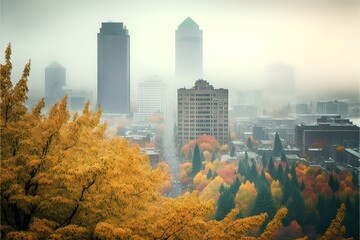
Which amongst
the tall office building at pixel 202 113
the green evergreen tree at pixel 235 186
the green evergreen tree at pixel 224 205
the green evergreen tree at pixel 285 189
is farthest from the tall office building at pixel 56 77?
the green evergreen tree at pixel 224 205

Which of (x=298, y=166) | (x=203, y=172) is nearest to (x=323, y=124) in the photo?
(x=298, y=166)

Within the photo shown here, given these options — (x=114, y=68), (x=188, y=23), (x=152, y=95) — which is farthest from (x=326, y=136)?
(x=152, y=95)

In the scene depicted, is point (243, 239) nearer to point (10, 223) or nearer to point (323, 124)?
point (10, 223)

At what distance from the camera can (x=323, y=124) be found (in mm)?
19531

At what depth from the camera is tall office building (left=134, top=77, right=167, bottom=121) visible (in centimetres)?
4288

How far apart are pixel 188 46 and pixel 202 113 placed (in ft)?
63.4

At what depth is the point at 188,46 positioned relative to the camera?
42.1 metres

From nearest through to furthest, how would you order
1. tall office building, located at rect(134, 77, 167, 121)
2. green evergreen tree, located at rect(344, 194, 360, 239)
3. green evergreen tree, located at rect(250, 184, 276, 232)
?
green evergreen tree, located at rect(344, 194, 360, 239)
green evergreen tree, located at rect(250, 184, 276, 232)
tall office building, located at rect(134, 77, 167, 121)

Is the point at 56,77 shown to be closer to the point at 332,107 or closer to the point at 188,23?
the point at 332,107

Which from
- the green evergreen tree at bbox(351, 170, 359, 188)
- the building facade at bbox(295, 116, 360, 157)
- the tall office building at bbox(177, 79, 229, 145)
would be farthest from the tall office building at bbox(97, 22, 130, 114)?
the green evergreen tree at bbox(351, 170, 359, 188)

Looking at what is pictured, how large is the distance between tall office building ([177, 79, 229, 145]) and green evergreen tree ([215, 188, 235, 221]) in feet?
45.1

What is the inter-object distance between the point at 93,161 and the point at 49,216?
1.41ft

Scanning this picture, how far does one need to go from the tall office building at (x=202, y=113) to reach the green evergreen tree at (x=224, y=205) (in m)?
13.7

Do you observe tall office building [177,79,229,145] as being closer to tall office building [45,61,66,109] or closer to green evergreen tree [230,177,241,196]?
tall office building [45,61,66,109]
